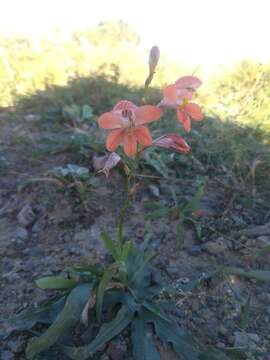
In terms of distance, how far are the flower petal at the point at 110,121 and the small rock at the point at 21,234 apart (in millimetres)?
1272

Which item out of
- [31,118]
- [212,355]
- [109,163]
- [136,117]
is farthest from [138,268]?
[31,118]

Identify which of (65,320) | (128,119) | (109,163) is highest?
(128,119)

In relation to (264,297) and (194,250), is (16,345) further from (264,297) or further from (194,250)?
(264,297)

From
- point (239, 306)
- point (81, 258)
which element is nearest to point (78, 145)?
point (81, 258)

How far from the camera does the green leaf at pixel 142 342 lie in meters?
1.71

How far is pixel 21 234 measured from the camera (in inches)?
100

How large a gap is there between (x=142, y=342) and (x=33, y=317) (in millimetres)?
555

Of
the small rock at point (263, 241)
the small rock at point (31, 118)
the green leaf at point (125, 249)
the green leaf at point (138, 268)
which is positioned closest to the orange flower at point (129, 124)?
the green leaf at point (125, 249)

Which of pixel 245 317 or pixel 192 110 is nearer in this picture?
pixel 192 110

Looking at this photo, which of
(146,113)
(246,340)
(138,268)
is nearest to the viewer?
(146,113)

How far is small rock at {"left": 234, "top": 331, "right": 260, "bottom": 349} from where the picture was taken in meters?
1.88

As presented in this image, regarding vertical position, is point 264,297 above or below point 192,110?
below

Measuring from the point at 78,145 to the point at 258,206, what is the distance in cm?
161

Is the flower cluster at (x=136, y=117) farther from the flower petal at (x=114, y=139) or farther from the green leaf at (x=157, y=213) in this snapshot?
the green leaf at (x=157, y=213)
